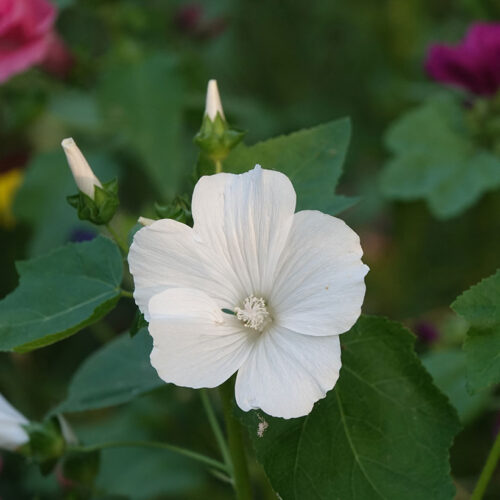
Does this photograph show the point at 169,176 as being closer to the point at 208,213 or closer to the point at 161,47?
the point at 161,47

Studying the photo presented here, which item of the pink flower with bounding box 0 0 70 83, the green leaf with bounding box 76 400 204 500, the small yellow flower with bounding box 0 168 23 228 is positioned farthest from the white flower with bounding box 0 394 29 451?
the small yellow flower with bounding box 0 168 23 228

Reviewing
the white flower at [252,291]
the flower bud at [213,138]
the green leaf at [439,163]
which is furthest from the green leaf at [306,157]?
the green leaf at [439,163]

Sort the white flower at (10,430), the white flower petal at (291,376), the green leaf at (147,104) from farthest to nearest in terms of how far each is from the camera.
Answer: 1. the green leaf at (147,104)
2. the white flower at (10,430)
3. the white flower petal at (291,376)

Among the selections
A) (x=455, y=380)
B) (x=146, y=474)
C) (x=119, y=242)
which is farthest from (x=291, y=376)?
(x=146, y=474)

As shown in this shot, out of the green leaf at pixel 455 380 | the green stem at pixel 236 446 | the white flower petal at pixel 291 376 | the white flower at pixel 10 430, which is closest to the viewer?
the white flower petal at pixel 291 376

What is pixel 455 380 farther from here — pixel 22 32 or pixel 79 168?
pixel 22 32

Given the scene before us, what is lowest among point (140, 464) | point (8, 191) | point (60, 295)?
point (140, 464)

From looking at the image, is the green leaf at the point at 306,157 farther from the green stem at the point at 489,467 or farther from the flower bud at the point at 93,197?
the green stem at the point at 489,467
